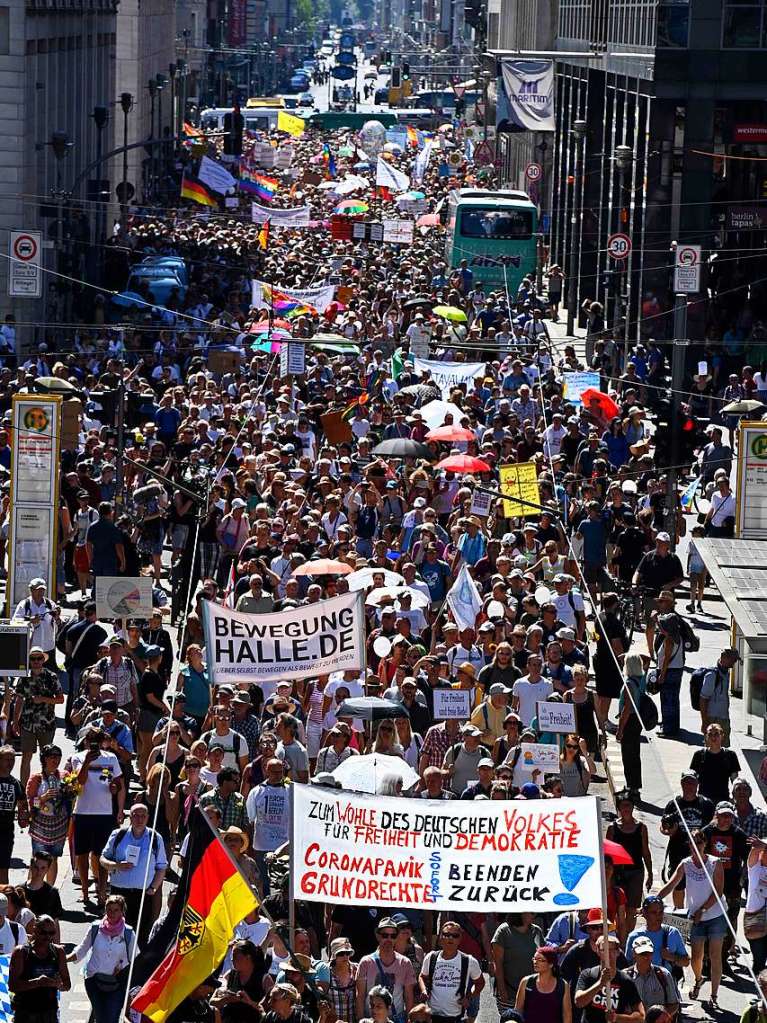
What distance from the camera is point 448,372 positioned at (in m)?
34.5

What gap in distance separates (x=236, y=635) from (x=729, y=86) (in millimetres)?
26227

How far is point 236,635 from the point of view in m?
17.5

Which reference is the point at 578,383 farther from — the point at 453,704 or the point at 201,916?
the point at 201,916

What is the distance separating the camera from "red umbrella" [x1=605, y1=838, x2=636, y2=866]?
47.6 feet

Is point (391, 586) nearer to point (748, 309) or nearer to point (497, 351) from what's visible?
point (497, 351)

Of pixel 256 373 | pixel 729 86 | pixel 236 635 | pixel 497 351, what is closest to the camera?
pixel 236 635

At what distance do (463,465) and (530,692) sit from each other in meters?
8.62

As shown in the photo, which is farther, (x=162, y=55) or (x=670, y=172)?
(x=162, y=55)

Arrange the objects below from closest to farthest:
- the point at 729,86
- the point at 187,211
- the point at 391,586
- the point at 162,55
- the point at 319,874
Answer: the point at 319,874 < the point at 391,586 < the point at 729,86 < the point at 187,211 < the point at 162,55

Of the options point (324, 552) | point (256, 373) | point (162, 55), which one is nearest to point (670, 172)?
point (256, 373)

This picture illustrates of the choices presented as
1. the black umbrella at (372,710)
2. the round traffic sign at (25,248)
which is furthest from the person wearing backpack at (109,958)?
the round traffic sign at (25,248)

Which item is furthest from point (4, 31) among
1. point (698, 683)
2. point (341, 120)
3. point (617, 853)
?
point (341, 120)

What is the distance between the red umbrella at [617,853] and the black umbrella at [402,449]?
41.8ft

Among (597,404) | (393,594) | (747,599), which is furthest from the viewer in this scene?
(597,404)
